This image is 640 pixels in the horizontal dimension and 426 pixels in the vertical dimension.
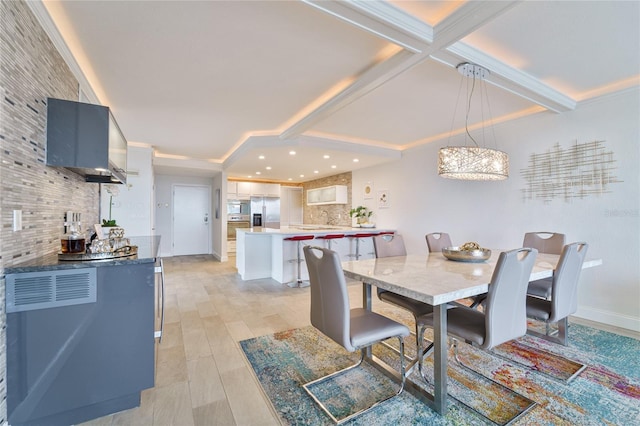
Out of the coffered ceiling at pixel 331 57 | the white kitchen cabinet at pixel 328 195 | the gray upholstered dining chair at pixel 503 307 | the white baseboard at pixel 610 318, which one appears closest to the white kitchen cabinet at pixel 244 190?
the white kitchen cabinet at pixel 328 195

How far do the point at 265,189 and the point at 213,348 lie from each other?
6.04 metres

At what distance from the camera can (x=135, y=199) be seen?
4820mm

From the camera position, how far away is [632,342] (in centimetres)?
256

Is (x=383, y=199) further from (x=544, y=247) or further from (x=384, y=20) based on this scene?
(x=384, y=20)

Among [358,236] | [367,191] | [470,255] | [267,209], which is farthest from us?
[267,209]

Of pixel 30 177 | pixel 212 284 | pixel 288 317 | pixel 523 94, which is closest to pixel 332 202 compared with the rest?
pixel 212 284

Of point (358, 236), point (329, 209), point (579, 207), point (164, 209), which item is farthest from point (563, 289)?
point (164, 209)

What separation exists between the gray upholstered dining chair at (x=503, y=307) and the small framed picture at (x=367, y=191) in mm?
4599

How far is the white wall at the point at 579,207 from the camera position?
2.85 m

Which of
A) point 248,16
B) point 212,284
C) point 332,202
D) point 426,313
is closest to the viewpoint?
point 248,16

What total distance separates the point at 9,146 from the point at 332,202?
20.1ft

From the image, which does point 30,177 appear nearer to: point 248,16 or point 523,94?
point 248,16

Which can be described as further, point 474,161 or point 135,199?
point 135,199

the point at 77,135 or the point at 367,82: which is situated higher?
the point at 367,82
